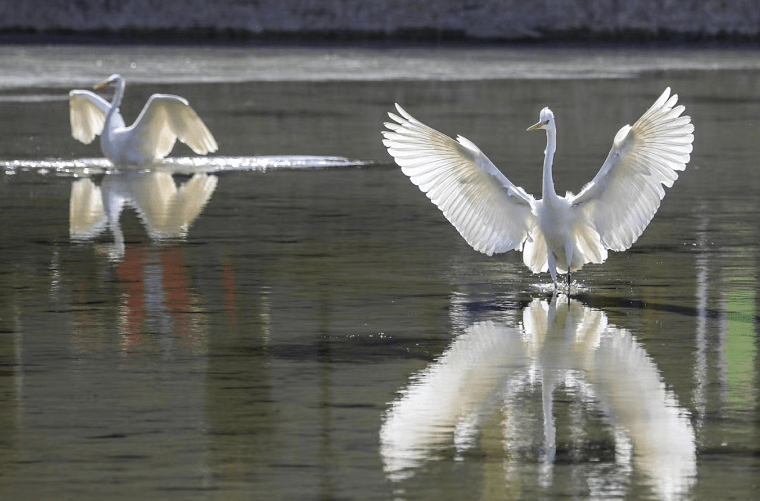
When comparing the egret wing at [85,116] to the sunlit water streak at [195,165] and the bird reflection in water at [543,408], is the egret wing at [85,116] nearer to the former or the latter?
the sunlit water streak at [195,165]

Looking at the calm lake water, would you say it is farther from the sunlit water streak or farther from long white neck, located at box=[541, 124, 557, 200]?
long white neck, located at box=[541, 124, 557, 200]

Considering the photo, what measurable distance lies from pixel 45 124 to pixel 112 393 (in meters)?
18.6

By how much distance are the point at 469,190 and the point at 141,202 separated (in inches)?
224

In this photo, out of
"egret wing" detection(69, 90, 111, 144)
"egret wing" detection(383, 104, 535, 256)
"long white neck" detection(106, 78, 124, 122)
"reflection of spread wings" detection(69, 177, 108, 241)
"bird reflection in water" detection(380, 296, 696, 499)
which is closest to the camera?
"bird reflection in water" detection(380, 296, 696, 499)

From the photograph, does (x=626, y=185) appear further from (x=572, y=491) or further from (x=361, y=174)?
(x=361, y=174)

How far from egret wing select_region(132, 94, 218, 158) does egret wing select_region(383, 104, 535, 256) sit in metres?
8.02

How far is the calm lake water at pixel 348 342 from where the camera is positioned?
23.8 feet

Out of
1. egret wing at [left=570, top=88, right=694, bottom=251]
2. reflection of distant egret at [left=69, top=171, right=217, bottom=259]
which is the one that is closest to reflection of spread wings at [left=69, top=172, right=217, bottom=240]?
reflection of distant egret at [left=69, top=171, right=217, bottom=259]

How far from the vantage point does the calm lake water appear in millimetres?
7246

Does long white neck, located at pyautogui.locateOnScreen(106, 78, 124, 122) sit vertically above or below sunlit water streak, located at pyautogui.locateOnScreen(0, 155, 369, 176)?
above

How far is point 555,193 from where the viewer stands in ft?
39.2

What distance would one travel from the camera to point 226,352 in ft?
31.6

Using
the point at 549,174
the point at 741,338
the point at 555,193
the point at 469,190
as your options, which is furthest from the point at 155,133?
the point at 741,338

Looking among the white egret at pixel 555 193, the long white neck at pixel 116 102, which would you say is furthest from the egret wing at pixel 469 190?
the long white neck at pixel 116 102
